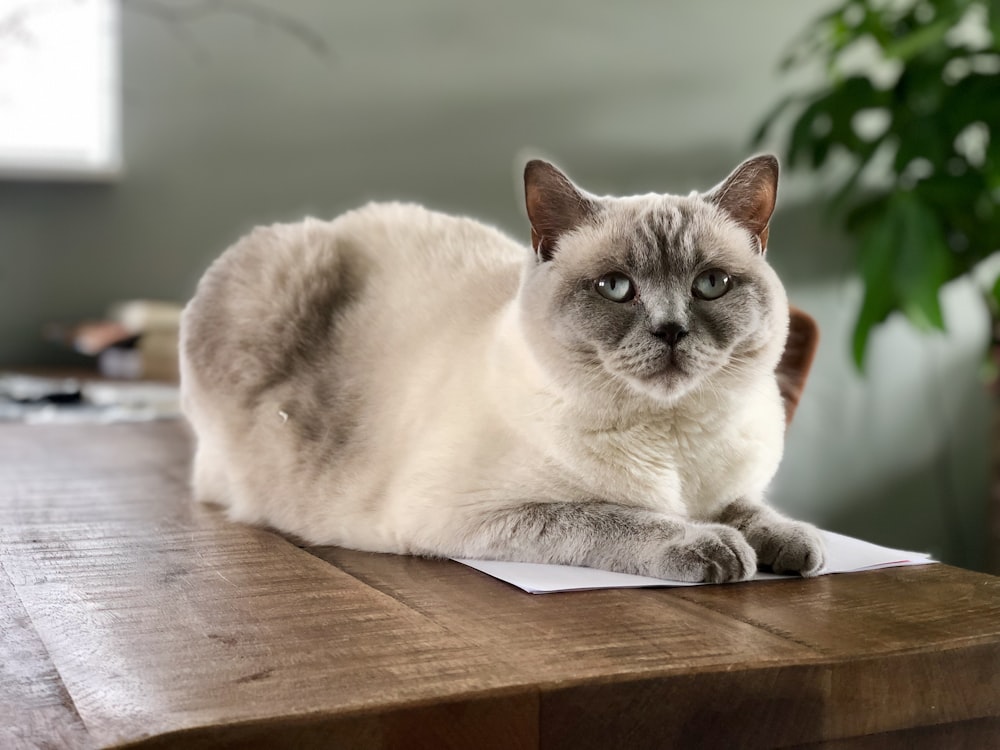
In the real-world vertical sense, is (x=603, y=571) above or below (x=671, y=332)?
below

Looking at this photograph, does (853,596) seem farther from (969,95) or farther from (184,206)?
(184,206)

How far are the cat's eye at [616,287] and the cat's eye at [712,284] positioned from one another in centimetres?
6

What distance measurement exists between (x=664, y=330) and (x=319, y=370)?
0.51 m

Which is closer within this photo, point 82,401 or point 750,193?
point 750,193

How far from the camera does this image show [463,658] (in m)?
0.74

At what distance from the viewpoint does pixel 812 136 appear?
10.6ft

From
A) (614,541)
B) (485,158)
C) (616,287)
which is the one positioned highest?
(485,158)

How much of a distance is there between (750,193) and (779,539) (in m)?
0.33

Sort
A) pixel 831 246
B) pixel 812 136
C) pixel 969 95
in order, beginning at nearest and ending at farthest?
pixel 969 95 → pixel 812 136 → pixel 831 246

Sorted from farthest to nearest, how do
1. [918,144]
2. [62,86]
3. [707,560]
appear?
[62,86] < [918,144] < [707,560]

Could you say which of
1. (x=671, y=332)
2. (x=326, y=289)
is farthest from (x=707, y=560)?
(x=326, y=289)

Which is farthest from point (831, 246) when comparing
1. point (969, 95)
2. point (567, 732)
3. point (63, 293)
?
point (567, 732)

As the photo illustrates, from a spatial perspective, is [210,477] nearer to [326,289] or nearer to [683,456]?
[326,289]

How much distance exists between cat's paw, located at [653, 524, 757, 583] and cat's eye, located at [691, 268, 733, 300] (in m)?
0.22
